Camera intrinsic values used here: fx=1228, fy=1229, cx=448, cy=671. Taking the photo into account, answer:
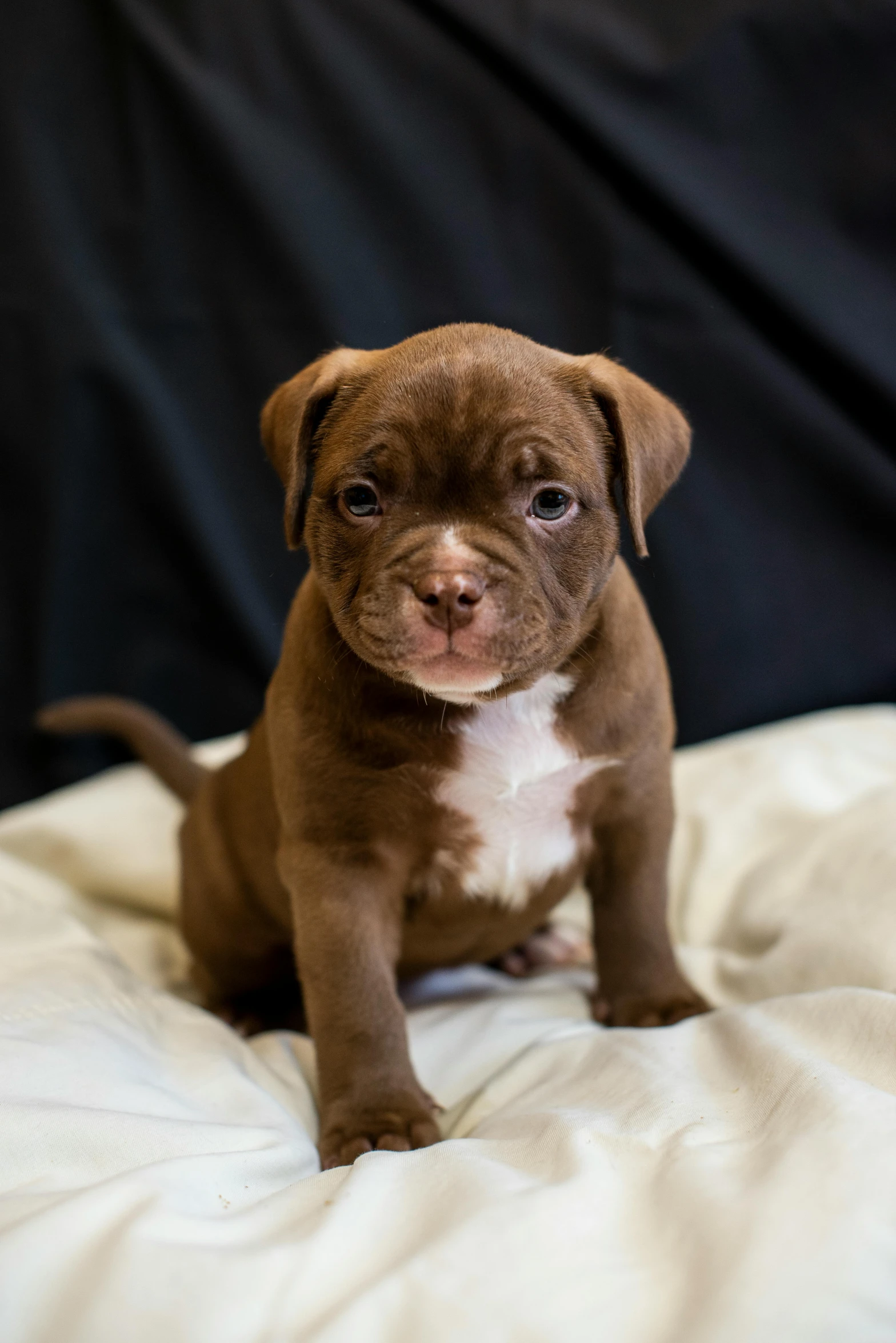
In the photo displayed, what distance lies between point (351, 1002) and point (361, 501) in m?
0.95

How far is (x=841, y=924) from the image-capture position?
2695 millimetres

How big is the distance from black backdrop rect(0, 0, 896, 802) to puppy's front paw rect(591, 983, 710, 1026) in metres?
1.66

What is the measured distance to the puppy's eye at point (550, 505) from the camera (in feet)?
7.25

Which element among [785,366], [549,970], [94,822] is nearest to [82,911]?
[94,822]

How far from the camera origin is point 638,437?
233cm

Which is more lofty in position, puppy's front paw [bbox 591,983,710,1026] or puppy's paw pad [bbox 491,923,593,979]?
puppy's front paw [bbox 591,983,710,1026]

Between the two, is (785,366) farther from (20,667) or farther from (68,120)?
(20,667)

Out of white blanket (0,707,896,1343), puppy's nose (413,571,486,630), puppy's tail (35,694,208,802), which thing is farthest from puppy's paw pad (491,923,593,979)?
puppy's nose (413,571,486,630)

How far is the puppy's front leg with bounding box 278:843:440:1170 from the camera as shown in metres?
2.31

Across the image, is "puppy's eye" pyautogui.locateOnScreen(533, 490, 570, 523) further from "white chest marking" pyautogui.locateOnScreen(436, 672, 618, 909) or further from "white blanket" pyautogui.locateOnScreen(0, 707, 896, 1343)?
"white blanket" pyautogui.locateOnScreen(0, 707, 896, 1343)

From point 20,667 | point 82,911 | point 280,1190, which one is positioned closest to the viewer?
point 280,1190

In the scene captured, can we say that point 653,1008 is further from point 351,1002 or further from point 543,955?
point 351,1002

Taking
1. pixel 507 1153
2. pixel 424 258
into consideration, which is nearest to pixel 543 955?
pixel 507 1153

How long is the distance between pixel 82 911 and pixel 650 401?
2183 millimetres
